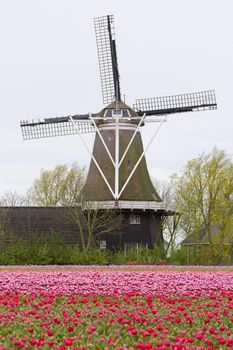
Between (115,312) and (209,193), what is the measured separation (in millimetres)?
39219

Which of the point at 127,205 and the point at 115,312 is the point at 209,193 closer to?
the point at 127,205

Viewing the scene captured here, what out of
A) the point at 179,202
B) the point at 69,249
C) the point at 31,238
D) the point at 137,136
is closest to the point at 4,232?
the point at 31,238

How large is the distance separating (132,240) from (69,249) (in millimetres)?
11554

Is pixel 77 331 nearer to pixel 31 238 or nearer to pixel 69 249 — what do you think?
pixel 69 249

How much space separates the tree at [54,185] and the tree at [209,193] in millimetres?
16523

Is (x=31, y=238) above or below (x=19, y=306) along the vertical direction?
above

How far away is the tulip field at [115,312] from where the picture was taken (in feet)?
31.0

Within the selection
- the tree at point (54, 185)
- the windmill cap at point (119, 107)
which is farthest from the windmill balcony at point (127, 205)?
the tree at point (54, 185)

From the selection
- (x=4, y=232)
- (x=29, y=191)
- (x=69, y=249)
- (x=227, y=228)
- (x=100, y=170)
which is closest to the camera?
(x=69, y=249)

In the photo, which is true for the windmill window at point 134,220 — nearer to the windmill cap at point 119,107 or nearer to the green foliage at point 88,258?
the windmill cap at point 119,107

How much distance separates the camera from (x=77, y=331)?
1022cm

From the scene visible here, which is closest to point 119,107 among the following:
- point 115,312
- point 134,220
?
point 134,220

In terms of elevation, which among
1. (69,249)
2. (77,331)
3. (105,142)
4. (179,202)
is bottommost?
(77,331)

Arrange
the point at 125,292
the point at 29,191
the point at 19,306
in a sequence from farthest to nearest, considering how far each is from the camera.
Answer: the point at 29,191 → the point at 125,292 → the point at 19,306
